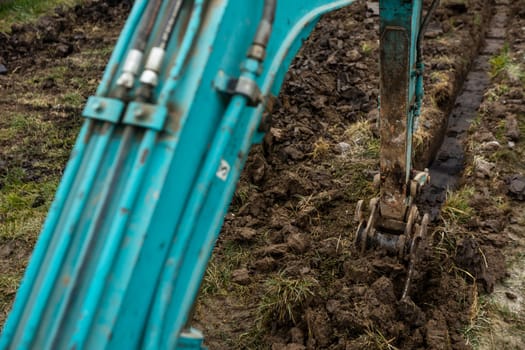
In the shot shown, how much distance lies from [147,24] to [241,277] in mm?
2533

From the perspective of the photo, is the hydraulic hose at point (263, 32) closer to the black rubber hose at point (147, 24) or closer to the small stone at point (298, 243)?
the black rubber hose at point (147, 24)

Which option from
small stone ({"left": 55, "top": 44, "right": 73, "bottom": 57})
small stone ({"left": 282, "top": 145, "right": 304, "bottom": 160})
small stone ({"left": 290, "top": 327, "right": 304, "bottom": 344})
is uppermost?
small stone ({"left": 55, "top": 44, "right": 73, "bottom": 57})

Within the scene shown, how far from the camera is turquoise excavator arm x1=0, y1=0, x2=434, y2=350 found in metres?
1.38

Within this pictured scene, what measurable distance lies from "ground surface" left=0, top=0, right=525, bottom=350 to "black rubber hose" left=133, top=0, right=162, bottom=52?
7.00ft

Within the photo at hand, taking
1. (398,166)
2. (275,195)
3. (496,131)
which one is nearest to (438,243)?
(398,166)

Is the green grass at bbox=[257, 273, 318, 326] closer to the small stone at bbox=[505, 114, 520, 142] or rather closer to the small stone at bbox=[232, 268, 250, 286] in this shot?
the small stone at bbox=[232, 268, 250, 286]

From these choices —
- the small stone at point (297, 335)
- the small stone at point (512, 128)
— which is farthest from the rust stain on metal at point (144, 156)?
the small stone at point (512, 128)

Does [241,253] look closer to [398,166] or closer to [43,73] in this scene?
[398,166]

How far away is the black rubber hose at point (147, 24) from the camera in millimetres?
1517

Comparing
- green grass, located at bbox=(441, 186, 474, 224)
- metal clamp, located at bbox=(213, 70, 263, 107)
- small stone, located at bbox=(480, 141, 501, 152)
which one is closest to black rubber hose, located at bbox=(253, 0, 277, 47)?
metal clamp, located at bbox=(213, 70, 263, 107)

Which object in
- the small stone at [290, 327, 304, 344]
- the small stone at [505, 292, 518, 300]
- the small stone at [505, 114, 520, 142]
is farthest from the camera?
the small stone at [505, 114, 520, 142]

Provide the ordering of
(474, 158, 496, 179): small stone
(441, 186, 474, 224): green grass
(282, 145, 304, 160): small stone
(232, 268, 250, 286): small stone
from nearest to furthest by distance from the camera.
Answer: (232, 268, 250, 286): small stone, (441, 186, 474, 224): green grass, (474, 158, 496, 179): small stone, (282, 145, 304, 160): small stone

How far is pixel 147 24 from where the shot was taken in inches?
60.6

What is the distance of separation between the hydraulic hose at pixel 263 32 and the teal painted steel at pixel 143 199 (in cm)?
3
